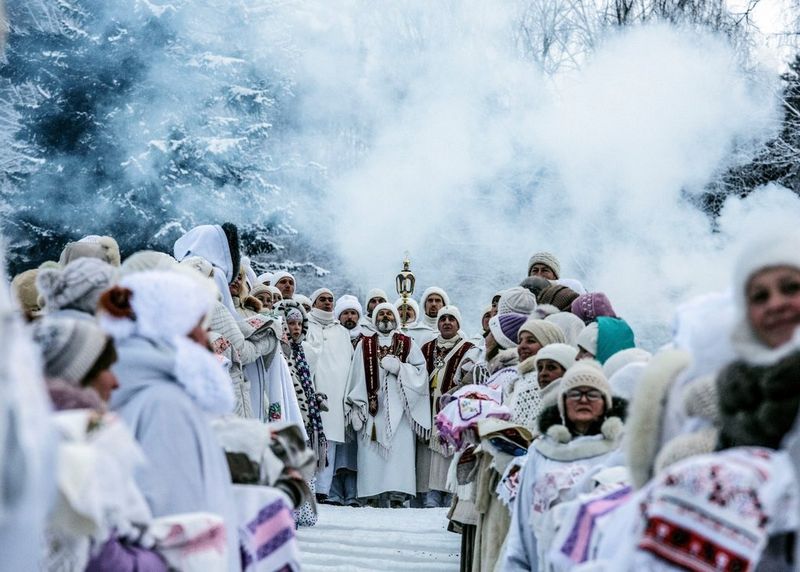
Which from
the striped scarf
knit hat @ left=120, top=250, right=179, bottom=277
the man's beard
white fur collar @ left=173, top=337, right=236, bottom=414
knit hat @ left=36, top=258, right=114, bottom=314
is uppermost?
knit hat @ left=120, top=250, right=179, bottom=277

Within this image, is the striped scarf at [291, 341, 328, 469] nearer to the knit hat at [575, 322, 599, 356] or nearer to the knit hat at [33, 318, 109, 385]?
the knit hat at [575, 322, 599, 356]

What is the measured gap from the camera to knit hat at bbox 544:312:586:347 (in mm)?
7805

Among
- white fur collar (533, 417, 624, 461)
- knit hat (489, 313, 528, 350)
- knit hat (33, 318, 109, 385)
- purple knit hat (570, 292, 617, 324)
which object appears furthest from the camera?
knit hat (489, 313, 528, 350)

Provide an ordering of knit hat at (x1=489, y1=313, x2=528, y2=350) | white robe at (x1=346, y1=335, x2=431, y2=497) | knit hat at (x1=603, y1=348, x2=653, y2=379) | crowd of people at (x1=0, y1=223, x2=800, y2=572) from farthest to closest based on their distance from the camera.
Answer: white robe at (x1=346, y1=335, x2=431, y2=497), knit hat at (x1=489, y1=313, x2=528, y2=350), knit hat at (x1=603, y1=348, x2=653, y2=379), crowd of people at (x1=0, y1=223, x2=800, y2=572)

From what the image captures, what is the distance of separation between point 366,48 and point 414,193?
136 inches

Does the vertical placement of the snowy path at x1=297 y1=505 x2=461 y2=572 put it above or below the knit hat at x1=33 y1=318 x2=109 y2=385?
below

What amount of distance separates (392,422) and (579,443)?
7.34 metres

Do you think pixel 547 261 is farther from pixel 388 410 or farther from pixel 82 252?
pixel 82 252

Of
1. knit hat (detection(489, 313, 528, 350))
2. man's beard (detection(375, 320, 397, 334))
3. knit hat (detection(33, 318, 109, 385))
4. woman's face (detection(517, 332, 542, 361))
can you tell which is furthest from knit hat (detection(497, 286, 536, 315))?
knit hat (detection(33, 318, 109, 385))

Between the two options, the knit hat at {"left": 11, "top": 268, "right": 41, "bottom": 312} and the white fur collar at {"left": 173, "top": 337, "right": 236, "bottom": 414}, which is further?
the knit hat at {"left": 11, "top": 268, "right": 41, "bottom": 312}

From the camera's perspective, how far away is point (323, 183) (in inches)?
1051

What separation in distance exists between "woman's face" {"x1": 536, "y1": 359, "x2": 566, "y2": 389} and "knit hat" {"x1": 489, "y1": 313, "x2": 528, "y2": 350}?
1.84 metres

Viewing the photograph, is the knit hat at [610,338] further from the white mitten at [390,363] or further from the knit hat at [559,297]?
the white mitten at [390,363]

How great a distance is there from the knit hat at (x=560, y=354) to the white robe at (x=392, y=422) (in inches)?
240
